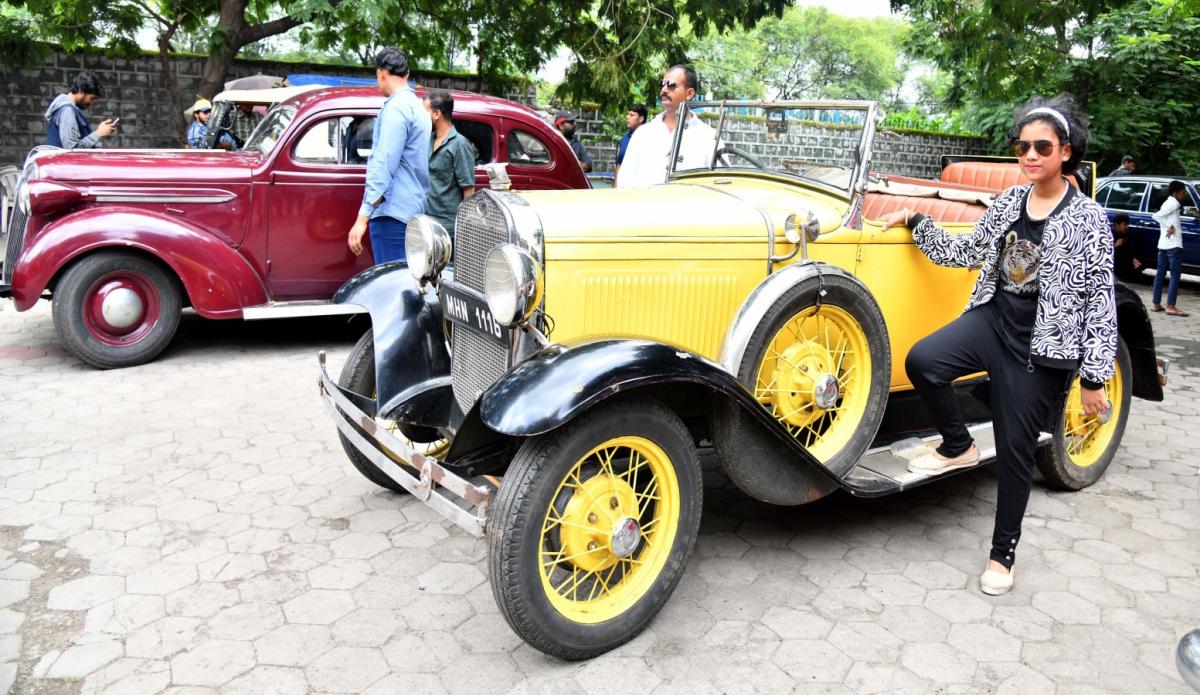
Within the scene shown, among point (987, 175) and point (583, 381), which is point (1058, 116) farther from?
point (987, 175)

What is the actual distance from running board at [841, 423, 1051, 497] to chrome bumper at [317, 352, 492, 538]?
140 centimetres

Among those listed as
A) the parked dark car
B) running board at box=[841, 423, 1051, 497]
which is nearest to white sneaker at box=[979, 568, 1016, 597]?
running board at box=[841, 423, 1051, 497]

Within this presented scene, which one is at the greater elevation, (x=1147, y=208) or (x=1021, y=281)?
(x=1021, y=281)

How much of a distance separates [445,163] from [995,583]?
13.2ft

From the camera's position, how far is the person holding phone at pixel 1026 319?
3057mm

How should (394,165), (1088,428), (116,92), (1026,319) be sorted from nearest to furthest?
(1026,319)
(1088,428)
(394,165)
(116,92)

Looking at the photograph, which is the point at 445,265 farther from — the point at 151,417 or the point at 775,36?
the point at 775,36

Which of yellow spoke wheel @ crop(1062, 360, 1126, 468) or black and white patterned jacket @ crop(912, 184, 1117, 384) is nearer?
black and white patterned jacket @ crop(912, 184, 1117, 384)

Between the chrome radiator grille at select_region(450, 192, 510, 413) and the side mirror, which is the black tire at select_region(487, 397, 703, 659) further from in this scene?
the side mirror

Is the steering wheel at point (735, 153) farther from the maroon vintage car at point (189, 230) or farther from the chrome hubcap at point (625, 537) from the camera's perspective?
the maroon vintage car at point (189, 230)

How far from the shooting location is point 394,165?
533 cm

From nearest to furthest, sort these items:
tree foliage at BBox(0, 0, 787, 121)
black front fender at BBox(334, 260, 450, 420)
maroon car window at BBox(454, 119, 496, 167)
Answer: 1. black front fender at BBox(334, 260, 450, 420)
2. maroon car window at BBox(454, 119, 496, 167)
3. tree foliage at BBox(0, 0, 787, 121)

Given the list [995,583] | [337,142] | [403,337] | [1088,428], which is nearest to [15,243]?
[337,142]

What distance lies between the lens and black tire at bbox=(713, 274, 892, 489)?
10.1 ft
